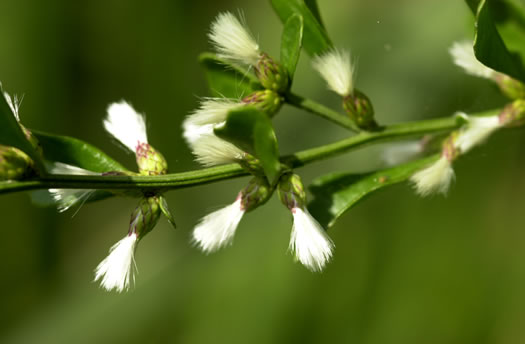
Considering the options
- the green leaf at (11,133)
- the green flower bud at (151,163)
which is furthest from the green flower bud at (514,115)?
the green leaf at (11,133)

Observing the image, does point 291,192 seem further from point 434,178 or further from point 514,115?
point 514,115

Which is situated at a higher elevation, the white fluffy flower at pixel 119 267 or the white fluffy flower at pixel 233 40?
the white fluffy flower at pixel 233 40

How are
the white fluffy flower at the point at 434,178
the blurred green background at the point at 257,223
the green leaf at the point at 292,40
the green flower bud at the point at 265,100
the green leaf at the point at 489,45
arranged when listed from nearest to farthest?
the green leaf at the point at 489,45 < the green leaf at the point at 292,40 < the green flower bud at the point at 265,100 < the white fluffy flower at the point at 434,178 < the blurred green background at the point at 257,223

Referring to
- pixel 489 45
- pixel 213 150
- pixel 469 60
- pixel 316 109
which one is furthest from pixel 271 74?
pixel 469 60

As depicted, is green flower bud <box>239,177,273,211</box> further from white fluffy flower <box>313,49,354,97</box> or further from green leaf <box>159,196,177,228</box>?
white fluffy flower <box>313,49,354,97</box>

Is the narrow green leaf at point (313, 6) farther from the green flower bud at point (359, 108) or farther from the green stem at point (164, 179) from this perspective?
the green stem at point (164, 179)

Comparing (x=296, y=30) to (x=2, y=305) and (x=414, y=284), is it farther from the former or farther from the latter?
(x=2, y=305)
